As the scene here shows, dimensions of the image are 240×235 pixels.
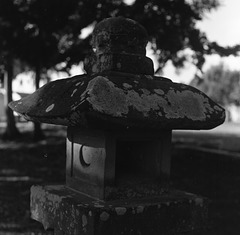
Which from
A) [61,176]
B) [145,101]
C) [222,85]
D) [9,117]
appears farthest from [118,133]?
[222,85]

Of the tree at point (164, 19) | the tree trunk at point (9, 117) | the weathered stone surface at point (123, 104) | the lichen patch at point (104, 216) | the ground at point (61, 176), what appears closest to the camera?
the weathered stone surface at point (123, 104)

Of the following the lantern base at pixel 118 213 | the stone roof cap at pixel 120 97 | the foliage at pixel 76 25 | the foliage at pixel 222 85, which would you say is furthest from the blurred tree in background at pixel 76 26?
the foliage at pixel 222 85

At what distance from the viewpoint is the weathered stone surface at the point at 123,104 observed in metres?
1.90

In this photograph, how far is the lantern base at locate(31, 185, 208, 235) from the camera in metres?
2.04

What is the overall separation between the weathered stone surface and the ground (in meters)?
3.53

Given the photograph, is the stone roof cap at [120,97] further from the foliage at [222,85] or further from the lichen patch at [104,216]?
the foliage at [222,85]

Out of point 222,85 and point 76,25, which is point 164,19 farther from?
point 222,85

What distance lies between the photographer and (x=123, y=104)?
1.96m

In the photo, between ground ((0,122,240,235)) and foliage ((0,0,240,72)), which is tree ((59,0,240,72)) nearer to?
foliage ((0,0,240,72))

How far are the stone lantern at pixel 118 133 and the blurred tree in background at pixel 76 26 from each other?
5385mm

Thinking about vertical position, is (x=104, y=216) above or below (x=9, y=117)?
below

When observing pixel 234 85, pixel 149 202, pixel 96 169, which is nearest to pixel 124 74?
pixel 96 169

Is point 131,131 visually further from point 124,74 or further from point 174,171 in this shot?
point 174,171

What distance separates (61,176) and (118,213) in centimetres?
697
